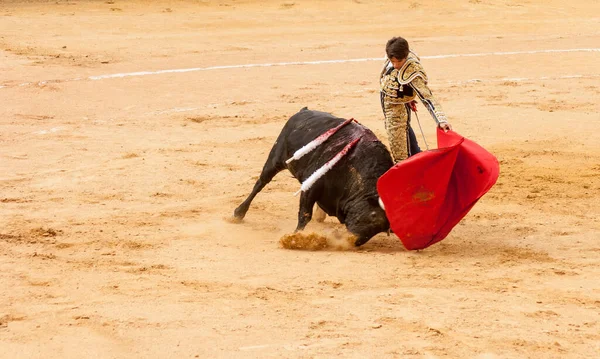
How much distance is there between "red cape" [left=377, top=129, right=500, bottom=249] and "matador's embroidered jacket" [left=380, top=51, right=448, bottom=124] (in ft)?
0.98

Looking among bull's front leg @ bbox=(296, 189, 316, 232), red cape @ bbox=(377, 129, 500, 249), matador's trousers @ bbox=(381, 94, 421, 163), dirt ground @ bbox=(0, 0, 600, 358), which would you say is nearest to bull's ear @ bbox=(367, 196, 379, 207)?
red cape @ bbox=(377, 129, 500, 249)

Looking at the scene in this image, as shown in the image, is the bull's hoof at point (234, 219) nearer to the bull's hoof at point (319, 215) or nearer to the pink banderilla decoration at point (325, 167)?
the bull's hoof at point (319, 215)

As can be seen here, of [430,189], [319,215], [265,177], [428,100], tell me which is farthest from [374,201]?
[265,177]

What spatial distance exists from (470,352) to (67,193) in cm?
430

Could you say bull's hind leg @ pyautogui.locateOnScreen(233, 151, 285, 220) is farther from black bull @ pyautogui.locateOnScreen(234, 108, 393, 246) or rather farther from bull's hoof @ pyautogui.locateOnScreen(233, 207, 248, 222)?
black bull @ pyautogui.locateOnScreen(234, 108, 393, 246)

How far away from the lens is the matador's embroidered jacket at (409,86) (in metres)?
6.37

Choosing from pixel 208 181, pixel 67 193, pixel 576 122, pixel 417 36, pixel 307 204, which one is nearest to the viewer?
pixel 307 204

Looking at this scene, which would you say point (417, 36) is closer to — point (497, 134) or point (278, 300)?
point (497, 134)

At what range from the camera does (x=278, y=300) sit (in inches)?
204

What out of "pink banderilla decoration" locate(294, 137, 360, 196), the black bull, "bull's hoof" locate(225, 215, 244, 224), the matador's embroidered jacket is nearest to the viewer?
the black bull

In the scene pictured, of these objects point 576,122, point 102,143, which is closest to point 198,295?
point 102,143

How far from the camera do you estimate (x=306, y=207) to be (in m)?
6.56

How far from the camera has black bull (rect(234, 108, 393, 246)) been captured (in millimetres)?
6266

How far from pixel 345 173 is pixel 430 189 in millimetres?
617
